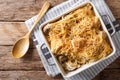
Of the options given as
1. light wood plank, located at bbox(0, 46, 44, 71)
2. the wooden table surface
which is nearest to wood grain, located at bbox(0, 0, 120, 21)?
the wooden table surface

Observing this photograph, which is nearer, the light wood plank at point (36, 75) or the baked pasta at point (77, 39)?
the baked pasta at point (77, 39)

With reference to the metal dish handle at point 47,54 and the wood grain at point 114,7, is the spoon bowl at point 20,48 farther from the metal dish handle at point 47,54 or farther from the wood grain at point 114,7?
the wood grain at point 114,7

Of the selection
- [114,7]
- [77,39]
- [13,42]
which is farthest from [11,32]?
[114,7]

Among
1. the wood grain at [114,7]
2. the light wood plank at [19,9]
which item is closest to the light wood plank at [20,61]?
the light wood plank at [19,9]

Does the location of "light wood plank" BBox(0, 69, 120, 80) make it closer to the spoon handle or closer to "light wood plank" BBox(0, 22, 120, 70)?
"light wood plank" BBox(0, 22, 120, 70)

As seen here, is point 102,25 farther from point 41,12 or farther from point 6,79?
point 6,79

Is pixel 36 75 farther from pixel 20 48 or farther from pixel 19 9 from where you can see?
pixel 19 9

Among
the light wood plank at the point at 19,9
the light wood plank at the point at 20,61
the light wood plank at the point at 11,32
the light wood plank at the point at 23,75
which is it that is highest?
the light wood plank at the point at 19,9
